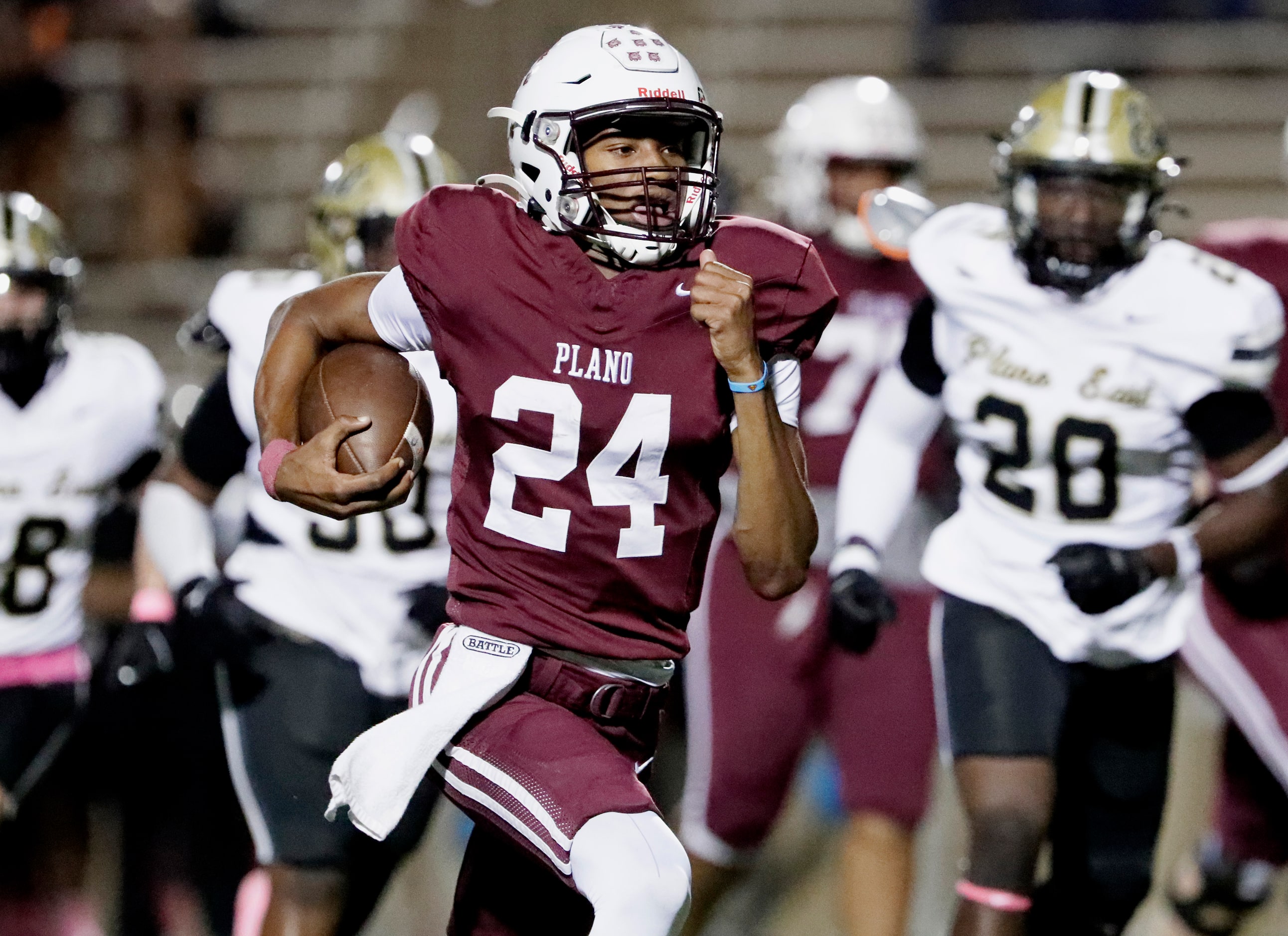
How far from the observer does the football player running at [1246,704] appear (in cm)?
439

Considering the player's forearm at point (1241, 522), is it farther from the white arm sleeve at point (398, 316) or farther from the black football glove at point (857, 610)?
the white arm sleeve at point (398, 316)

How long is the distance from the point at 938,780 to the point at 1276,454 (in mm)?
3294

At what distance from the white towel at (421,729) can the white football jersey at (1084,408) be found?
1.23m

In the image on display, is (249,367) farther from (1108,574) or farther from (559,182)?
(1108,574)

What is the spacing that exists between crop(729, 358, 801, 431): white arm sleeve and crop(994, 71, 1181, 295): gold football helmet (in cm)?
101

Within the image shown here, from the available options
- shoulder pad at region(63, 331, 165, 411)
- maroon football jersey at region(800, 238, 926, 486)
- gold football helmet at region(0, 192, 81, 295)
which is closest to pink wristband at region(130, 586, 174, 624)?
shoulder pad at region(63, 331, 165, 411)

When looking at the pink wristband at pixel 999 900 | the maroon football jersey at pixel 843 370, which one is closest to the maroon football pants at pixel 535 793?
the pink wristband at pixel 999 900

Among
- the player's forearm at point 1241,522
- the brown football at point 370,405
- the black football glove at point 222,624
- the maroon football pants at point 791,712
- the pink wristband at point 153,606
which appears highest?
the brown football at point 370,405

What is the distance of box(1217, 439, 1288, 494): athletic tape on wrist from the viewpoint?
374 centimetres

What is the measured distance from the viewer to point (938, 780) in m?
6.86

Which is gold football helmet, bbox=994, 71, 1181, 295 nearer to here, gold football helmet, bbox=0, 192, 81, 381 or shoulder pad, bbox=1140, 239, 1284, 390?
shoulder pad, bbox=1140, 239, 1284, 390

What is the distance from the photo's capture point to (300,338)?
3.08 metres

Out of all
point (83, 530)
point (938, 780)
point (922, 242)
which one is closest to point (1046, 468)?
point (922, 242)

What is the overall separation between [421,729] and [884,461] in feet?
5.08
